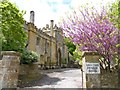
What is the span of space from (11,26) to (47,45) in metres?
16.9

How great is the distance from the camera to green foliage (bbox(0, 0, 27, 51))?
11.2 metres

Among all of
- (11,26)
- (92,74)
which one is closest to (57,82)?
(11,26)

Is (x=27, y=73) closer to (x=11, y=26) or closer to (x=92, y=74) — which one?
(x=11, y=26)

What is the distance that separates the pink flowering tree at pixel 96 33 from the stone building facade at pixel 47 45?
9163 mm

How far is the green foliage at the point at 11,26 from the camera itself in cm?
1123

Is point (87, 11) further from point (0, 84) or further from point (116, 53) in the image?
point (0, 84)

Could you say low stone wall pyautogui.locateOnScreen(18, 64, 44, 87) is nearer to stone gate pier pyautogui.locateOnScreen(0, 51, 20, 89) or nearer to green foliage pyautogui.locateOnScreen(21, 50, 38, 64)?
green foliage pyautogui.locateOnScreen(21, 50, 38, 64)

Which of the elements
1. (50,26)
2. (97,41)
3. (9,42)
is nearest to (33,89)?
(9,42)

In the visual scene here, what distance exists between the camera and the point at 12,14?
11727 millimetres

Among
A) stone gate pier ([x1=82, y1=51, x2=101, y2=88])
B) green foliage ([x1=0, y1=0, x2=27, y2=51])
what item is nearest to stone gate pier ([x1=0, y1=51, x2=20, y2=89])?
stone gate pier ([x1=82, y1=51, x2=101, y2=88])

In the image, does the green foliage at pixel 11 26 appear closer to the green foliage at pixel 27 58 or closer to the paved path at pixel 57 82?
the green foliage at pixel 27 58

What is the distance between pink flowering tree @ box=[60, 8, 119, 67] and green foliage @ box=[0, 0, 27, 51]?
13.8 feet

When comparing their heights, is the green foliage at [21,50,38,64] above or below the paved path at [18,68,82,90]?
above

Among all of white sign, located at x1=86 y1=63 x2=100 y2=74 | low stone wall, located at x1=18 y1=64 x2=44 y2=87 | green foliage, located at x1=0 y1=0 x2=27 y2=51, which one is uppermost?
green foliage, located at x1=0 y1=0 x2=27 y2=51
